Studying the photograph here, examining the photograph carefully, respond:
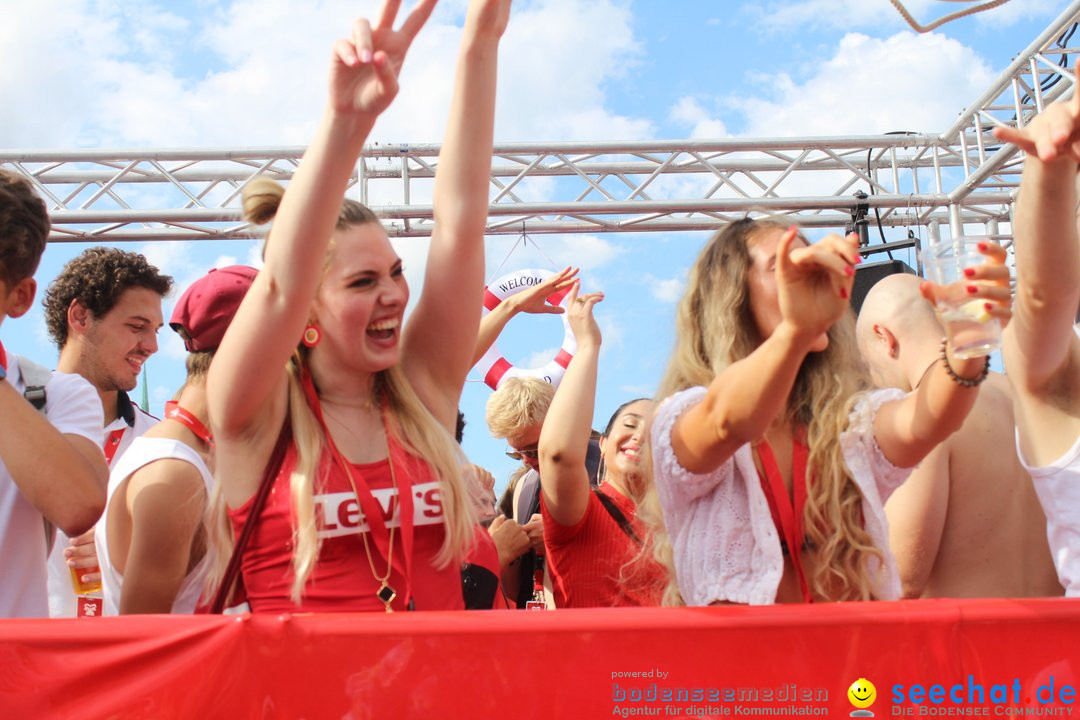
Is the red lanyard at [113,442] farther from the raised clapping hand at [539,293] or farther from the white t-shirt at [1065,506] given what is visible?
the white t-shirt at [1065,506]

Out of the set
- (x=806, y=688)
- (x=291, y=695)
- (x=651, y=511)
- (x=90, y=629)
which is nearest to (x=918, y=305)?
(x=651, y=511)

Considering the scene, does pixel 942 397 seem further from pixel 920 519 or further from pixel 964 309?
pixel 920 519

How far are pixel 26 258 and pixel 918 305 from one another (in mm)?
2133

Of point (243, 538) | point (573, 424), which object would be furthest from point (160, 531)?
point (573, 424)

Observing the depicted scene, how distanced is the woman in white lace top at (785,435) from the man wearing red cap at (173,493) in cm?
102

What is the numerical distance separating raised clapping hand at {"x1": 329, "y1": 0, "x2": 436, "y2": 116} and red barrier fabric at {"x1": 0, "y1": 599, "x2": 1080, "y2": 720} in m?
0.79

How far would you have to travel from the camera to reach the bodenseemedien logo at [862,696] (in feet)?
5.06

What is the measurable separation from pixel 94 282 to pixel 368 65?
2.08 metres

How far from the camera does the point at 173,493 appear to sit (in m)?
2.21

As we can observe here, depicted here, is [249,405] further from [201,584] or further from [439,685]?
[201,584]

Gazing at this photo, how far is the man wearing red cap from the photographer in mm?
2162

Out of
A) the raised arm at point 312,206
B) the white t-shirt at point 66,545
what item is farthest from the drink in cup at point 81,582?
the raised arm at point 312,206

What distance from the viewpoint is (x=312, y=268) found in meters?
1.65

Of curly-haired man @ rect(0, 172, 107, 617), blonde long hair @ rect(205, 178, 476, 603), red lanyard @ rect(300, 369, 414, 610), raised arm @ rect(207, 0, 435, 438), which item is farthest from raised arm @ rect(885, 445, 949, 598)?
curly-haired man @ rect(0, 172, 107, 617)
